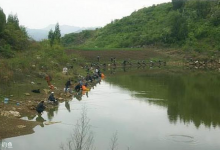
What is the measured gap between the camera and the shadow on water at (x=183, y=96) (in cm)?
2320

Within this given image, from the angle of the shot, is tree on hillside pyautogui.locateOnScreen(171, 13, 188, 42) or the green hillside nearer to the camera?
the green hillside

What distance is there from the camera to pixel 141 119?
22312mm

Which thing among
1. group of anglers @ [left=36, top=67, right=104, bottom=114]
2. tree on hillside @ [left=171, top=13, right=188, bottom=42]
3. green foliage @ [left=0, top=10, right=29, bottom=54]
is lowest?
group of anglers @ [left=36, top=67, right=104, bottom=114]

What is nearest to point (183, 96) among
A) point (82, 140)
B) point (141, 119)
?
point (141, 119)

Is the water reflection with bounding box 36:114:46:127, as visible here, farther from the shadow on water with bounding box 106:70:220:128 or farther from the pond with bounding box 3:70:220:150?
the shadow on water with bounding box 106:70:220:128

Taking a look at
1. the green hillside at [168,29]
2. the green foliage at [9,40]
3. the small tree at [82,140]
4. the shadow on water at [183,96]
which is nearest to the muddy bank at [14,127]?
the small tree at [82,140]

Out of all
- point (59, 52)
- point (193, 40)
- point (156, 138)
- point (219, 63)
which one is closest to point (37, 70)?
point (59, 52)

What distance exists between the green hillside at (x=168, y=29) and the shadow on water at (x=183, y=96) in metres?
32.7

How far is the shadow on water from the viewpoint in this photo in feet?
76.1

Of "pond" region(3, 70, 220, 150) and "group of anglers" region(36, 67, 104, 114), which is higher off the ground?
"group of anglers" region(36, 67, 104, 114)

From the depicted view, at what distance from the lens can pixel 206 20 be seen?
8388cm

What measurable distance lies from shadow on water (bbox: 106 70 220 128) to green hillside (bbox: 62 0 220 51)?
107ft

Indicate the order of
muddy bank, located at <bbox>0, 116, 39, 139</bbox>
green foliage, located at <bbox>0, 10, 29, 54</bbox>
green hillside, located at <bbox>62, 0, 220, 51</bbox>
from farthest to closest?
green hillside, located at <bbox>62, 0, 220, 51</bbox> < green foliage, located at <bbox>0, 10, 29, 54</bbox> < muddy bank, located at <bbox>0, 116, 39, 139</bbox>

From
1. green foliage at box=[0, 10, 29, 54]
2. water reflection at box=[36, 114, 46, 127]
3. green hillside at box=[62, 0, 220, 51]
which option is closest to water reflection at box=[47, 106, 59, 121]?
water reflection at box=[36, 114, 46, 127]
